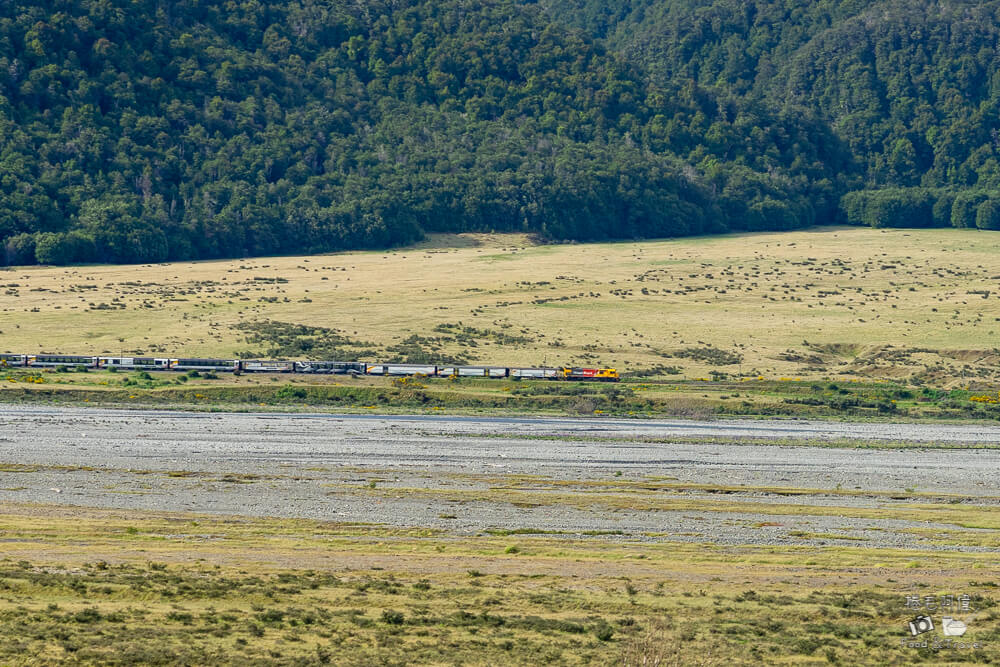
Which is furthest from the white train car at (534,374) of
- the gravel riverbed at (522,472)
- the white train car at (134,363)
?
the white train car at (134,363)

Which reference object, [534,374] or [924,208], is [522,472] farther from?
[924,208]

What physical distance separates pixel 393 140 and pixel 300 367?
8777 cm

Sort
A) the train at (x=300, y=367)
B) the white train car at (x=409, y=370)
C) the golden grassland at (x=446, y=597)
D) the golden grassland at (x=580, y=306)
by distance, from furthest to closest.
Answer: the golden grassland at (x=580, y=306)
the train at (x=300, y=367)
the white train car at (x=409, y=370)
the golden grassland at (x=446, y=597)

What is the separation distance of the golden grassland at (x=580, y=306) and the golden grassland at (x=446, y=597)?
50171 millimetres

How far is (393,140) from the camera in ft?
541

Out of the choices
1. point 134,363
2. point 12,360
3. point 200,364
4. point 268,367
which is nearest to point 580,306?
point 268,367

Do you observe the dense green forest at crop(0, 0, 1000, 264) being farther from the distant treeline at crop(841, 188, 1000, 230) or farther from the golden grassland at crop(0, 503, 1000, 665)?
the golden grassland at crop(0, 503, 1000, 665)

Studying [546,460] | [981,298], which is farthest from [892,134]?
[546,460]

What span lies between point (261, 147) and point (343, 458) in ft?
339

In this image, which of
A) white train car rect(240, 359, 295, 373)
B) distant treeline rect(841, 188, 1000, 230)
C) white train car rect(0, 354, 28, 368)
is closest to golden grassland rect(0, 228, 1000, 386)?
white train car rect(0, 354, 28, 368)

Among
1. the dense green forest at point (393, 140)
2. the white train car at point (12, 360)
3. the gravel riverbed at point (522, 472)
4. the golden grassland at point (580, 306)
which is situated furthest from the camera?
the dense green forest at point (393, 140)

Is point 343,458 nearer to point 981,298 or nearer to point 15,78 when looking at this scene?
point 981,298

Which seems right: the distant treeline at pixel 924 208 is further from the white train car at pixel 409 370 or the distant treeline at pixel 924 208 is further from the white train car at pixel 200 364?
the white train car at pixel 200 364

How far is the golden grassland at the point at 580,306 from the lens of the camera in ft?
295
